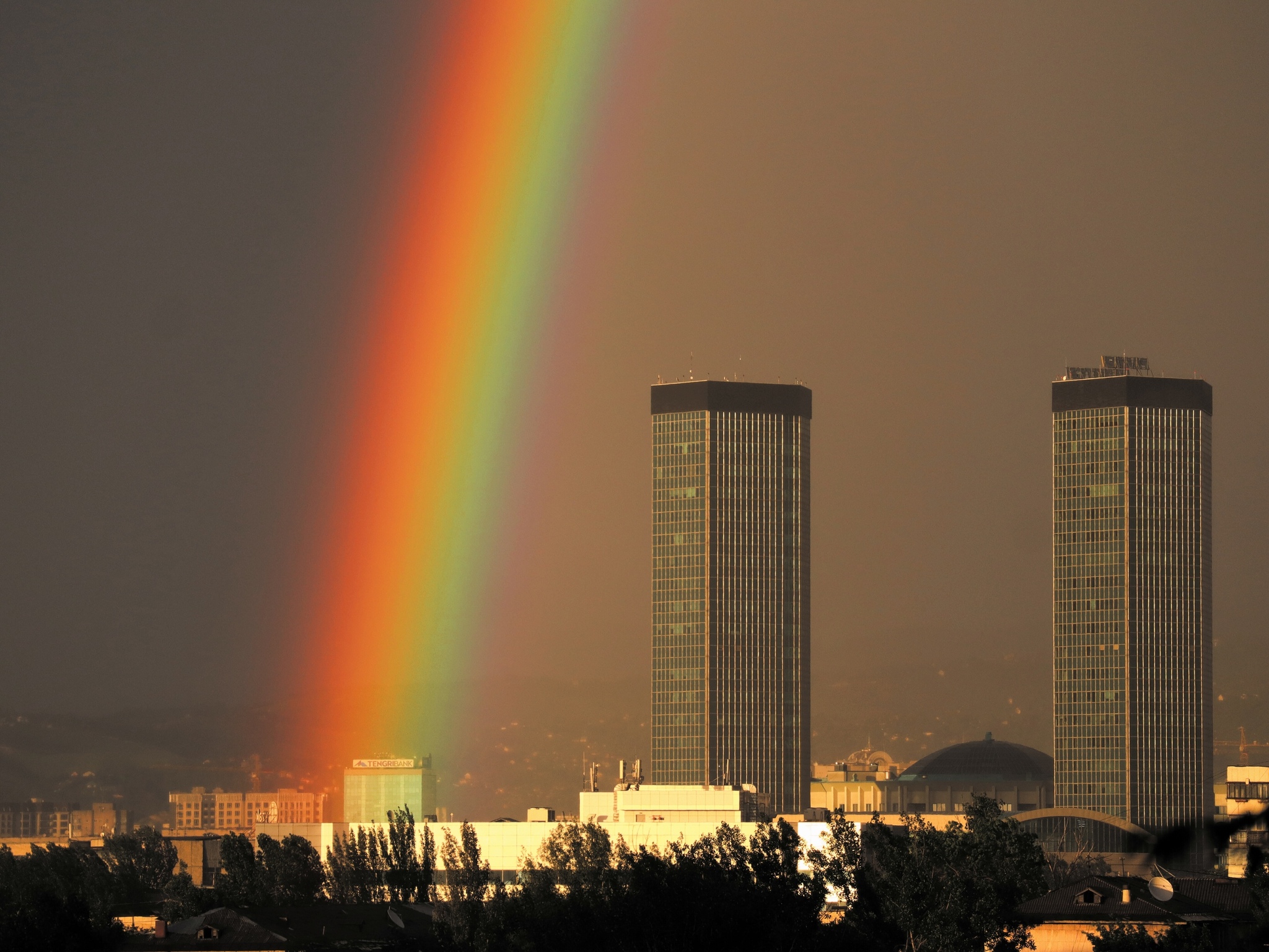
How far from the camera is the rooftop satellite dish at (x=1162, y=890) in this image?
449 ft

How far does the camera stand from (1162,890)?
13725 cm

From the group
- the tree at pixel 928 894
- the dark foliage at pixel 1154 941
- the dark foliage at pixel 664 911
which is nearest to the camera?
the dark foliage at pixel 1154 941

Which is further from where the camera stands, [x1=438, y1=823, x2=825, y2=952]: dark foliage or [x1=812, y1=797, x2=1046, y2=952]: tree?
[x1=812, y1=797, x2=1046, y2=952]: tree

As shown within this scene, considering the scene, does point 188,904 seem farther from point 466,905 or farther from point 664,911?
point 664,911

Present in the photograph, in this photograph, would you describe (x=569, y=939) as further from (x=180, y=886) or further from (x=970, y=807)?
(x=180, y=886)

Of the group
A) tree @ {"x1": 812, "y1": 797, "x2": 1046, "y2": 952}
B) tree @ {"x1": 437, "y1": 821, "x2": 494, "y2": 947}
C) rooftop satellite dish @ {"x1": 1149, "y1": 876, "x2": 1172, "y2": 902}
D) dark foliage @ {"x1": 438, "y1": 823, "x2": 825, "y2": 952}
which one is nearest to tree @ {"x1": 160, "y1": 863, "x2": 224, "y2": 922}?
tree @ {"x1": 437, "y1": 821, "x2": 494, "y2": 947}

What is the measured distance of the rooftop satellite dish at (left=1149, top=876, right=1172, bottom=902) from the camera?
137 m

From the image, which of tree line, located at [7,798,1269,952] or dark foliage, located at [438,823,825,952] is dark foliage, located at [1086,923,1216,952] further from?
dark foliage, located at [438,823,825,952]

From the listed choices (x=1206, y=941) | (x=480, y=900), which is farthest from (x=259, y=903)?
(x=1206, y=941)

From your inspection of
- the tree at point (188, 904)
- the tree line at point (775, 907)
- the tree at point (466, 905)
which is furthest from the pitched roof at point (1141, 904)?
the tree at point (188, 904)

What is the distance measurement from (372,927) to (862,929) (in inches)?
1888

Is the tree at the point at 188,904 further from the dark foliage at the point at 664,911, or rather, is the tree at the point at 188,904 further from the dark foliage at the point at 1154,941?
the dark foliage at the point at 1154,941

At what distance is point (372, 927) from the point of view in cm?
15488

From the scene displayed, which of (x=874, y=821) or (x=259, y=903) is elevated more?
(x=874, y=821)
